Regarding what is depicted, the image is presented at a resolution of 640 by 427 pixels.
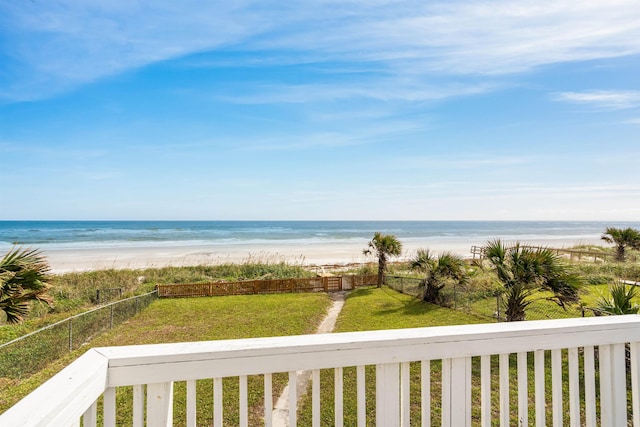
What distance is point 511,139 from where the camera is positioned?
57.2 ft

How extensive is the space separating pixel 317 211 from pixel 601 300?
89.1 metres

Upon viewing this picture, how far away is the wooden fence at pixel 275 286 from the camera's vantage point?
49.5 feet

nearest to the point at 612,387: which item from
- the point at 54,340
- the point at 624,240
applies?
the point at 54,340

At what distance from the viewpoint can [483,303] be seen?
1070 cm

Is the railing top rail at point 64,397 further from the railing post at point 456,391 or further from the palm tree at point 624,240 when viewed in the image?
the palm tree at point 624,240

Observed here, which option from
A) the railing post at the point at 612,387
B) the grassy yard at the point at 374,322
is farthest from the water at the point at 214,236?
the railing post at the point at 612,387

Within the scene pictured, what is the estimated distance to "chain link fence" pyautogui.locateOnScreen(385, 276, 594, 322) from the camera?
343 inches

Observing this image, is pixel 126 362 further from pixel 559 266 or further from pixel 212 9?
pixel 559 266

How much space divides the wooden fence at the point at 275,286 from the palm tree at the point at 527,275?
378 inches

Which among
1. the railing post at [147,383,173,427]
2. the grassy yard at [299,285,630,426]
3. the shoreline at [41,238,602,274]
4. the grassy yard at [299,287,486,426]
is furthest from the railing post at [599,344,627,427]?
the shoreline at [41,238,602,274]

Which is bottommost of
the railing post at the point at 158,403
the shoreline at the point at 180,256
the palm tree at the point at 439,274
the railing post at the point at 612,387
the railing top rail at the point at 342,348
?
the shoreline at the point at 180,256

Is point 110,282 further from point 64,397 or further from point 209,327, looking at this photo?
point 64,397

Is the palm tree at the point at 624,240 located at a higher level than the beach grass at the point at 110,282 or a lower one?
higher

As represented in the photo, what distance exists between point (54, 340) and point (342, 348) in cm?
941
